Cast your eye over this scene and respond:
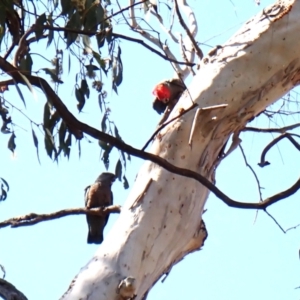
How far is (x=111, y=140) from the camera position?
5.76 ft

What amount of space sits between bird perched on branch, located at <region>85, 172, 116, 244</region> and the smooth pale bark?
2.07 m

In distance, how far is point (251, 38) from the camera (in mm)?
2385

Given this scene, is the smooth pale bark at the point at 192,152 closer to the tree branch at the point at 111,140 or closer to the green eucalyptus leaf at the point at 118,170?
the tree branch at the point at 111,140

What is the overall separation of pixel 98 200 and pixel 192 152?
2.59 m

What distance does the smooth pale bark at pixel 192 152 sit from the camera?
1.91 metres

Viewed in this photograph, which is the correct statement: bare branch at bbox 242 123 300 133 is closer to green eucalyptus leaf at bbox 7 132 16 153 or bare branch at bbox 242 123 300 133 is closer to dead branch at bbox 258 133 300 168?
dead branch at bbox 258 133 300 168

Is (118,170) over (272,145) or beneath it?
over

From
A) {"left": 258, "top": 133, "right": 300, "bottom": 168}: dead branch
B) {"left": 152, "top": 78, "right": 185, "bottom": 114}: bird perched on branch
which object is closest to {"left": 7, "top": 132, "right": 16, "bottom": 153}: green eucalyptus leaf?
{"left": 152, "top": 78, "right": 185, "bottom": 114}: bird perched on branch

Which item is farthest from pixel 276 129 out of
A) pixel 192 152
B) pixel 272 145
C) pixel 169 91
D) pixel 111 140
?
pixel 111 140

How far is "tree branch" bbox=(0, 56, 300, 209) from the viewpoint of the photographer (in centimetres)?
173

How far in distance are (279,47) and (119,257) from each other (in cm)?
93

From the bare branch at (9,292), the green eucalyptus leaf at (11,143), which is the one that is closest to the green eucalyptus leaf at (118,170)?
the green eucalyptus leaf at (11,143)

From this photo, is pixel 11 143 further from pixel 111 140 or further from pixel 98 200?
pixel 98 200

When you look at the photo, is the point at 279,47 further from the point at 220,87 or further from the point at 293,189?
the point at 293,189
